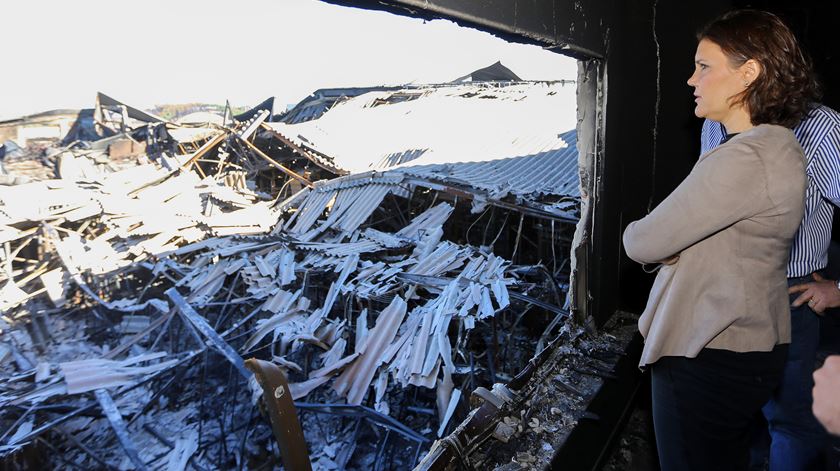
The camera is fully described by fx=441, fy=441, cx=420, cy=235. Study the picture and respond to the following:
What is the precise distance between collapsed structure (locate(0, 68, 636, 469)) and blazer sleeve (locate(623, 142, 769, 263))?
1315 mm

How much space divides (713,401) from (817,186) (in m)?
0.94

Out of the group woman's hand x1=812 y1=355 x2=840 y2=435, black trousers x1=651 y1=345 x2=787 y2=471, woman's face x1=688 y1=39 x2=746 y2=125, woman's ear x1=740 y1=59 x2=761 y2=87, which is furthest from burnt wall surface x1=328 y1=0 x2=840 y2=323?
black trousers x1=651 y1=345 x2=787 y2=471

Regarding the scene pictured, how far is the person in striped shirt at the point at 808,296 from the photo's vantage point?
1.70m

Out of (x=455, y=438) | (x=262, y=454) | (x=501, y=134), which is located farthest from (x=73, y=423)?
(x=501, y=134)

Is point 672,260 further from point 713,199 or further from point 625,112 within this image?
point 625,112

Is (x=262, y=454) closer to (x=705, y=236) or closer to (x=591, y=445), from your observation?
(x=591, y=445)

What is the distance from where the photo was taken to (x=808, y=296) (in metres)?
1.75

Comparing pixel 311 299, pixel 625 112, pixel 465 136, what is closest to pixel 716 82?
pixel 625 112

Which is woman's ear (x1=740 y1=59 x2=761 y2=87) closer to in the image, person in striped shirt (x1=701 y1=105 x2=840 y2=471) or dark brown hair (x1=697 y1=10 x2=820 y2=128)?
dark brown hair (x1=697 y1=10 x2=820 y2=128)

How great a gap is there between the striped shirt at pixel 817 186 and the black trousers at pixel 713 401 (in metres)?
0.55

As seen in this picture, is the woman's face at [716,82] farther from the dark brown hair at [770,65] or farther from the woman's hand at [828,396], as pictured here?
the woman's hand at [828,396]

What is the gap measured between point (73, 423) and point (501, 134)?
10.1m

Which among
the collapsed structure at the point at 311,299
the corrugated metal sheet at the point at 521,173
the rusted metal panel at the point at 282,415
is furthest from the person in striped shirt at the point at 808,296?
the corrugated metal sheet at the point at 521,173

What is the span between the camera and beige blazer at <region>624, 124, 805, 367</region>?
1.26 metres
